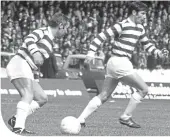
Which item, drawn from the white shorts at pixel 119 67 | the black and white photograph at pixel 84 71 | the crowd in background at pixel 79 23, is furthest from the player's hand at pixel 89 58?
the crowd in background at pixel 79 23

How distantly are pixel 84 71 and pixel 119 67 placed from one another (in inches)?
605

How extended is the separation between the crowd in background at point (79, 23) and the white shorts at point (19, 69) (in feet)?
55.7

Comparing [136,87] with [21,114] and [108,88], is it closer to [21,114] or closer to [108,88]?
[108,88]

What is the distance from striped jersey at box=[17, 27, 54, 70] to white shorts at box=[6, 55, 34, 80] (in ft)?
0.25

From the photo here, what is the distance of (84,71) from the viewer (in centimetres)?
2695

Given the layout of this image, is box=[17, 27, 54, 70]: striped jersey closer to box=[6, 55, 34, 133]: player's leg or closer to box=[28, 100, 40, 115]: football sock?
box=[6, 55, 34, 133]: player's leg

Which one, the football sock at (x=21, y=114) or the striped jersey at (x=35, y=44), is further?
the striped jersey at (x=35, y=44)

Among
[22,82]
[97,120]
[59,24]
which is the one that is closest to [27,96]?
[22,82]

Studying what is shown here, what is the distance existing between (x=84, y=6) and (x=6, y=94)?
11411 millimetres

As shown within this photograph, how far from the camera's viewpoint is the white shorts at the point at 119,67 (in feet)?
38.1

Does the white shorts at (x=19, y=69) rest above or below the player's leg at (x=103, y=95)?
above

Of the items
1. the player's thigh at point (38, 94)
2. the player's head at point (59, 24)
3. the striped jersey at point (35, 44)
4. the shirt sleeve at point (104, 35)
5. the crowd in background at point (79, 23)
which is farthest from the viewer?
the crowd in background at point (79, 23)

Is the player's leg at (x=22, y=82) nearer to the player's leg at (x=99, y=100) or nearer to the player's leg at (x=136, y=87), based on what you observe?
the player's leg at (x=99, y=100)

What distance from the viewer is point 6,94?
2141 cm
